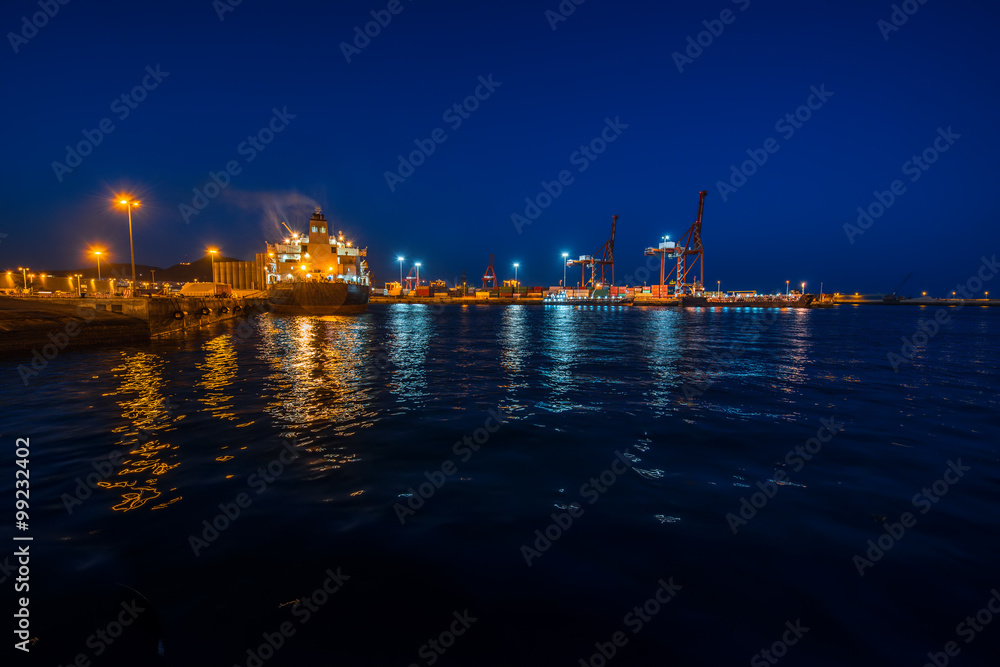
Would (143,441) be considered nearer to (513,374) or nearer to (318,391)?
(318,391)

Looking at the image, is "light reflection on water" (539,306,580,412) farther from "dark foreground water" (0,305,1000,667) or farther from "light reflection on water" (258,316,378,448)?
"light reflection on water" (258,316,378,448)

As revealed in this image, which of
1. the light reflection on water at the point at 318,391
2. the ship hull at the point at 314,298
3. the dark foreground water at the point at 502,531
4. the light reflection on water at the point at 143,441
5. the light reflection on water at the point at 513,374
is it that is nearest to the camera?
the dark foreground water at the point at 502,531

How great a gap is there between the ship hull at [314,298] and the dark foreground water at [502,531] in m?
43.3

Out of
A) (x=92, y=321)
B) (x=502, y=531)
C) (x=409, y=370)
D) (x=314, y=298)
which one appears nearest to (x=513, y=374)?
(x=409, y=370)

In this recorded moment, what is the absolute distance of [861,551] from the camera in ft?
16.3

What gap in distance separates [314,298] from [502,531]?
5476 cm

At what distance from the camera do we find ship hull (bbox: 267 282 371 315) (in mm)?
53625

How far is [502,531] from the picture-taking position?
207 inches

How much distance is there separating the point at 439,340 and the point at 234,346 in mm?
12782

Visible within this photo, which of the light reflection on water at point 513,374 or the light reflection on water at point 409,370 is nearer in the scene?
the light reflection on water at point 513,374

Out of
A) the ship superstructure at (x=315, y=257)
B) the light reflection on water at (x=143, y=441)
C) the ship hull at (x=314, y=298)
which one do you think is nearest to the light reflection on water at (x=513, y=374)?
the light reflection on water at (x=143, y=441)

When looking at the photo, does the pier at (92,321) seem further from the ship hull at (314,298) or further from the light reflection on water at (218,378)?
the ship hull at (314,298)

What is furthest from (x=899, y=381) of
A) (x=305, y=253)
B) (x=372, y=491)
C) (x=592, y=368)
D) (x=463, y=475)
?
(x=305, y=253)

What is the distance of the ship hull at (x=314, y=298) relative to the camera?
5362 centimetres
